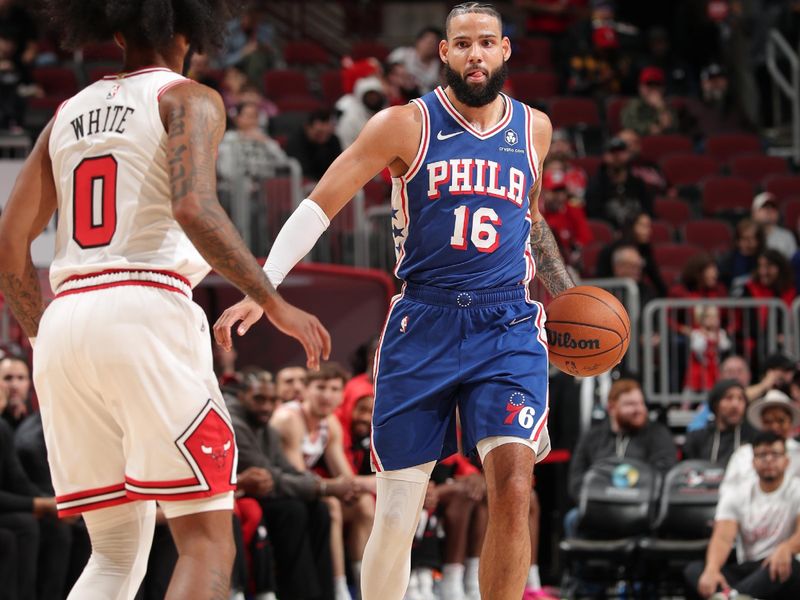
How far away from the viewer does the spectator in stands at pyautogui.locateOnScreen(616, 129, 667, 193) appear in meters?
15.7

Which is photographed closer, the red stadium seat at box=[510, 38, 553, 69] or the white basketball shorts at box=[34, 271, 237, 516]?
the white basketball shorts at box=[34, 271, 237, 516]

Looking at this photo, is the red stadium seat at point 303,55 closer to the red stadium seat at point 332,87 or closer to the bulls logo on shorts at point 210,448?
the red stadium seat at point 332,87

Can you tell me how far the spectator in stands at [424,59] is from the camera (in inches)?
620

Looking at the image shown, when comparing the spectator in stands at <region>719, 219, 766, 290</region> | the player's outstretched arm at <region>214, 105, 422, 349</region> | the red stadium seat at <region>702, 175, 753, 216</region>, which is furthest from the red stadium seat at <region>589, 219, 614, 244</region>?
the player's outstretched arm at <region>214, 105, 422, 349</region>

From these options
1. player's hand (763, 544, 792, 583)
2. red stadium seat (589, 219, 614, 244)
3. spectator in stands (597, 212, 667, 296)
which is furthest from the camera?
red stadium seat (589, 219, 614, 244)

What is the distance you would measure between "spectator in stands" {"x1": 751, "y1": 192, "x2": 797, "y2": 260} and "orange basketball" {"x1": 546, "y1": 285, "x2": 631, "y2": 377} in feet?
28.6

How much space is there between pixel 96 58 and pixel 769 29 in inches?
335

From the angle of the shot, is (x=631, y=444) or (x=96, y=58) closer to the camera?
(x=631, y=444)

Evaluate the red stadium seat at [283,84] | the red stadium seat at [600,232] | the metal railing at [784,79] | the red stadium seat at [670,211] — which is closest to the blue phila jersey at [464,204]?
the red stadium seat at [600,232]

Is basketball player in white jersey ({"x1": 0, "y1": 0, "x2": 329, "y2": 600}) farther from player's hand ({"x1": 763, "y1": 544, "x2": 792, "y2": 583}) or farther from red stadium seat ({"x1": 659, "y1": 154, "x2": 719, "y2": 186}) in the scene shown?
red stadium seat ({"x1": 659, "y1": 154, "x2": 719, "y2": 186})

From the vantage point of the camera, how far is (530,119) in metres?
5.54

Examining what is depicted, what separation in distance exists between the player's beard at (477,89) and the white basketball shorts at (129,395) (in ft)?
5.27

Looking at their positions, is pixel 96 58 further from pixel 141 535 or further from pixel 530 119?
pixel 141 535

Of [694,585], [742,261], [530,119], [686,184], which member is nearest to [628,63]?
[686,184]
